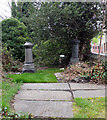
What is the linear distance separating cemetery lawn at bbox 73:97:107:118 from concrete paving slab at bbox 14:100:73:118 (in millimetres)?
113

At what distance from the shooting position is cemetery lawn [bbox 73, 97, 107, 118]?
1.93 metres

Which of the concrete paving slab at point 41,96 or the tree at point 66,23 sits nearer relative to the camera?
the concrete paving slab at point 41,96

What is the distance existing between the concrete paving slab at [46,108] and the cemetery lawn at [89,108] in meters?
0.11

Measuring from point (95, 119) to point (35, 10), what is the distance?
19.5 feet

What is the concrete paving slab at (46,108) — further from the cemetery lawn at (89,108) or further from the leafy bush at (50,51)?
the leafy bush at (50,51)

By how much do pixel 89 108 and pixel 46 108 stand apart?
71 cm

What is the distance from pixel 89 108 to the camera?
2.17 m

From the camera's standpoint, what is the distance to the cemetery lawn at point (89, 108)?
193 centimetres

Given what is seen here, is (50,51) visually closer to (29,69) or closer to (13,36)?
(29,69)

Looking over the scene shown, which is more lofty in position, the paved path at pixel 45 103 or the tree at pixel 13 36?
the tree at pixel 13 36

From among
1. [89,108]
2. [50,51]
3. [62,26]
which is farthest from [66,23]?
[89,108]

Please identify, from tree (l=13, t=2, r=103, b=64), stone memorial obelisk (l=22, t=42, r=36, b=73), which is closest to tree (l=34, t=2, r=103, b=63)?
tree (l=13, t=2, r=103, b=64)

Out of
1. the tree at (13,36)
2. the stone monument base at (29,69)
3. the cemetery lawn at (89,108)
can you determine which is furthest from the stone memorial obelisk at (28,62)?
the cemetery lawn at (89,108)

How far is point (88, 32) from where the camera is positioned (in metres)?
6.24
